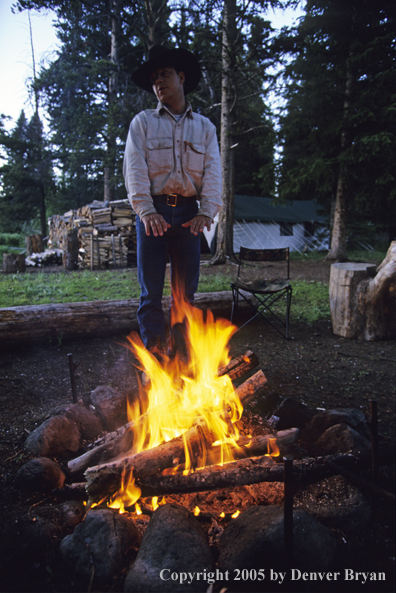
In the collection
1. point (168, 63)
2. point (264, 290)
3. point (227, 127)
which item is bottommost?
point (264, 290)

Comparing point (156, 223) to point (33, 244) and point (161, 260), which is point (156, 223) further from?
point (33, 244)

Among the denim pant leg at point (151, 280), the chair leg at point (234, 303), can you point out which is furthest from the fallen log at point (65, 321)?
the denim pant leg at point (151, 280)

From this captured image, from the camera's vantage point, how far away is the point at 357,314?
454cm

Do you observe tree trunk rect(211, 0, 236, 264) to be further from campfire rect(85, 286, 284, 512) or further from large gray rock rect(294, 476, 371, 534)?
large gray rock rect(294, 476, 371, 534)

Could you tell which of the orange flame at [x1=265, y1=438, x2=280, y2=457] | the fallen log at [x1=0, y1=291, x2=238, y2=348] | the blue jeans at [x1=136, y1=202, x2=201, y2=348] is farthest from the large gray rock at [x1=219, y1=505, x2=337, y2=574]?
the fallen log at [x1=0, y1=291, x2=238, y2=348]

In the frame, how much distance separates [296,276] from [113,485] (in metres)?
9.09

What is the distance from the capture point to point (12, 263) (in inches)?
420

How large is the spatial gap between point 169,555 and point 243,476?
1.62 feet

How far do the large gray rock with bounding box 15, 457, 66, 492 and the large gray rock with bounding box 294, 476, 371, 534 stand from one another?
3.98 ft

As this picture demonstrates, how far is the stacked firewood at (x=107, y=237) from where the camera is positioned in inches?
465

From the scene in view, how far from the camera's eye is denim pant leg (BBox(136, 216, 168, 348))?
3.00 m

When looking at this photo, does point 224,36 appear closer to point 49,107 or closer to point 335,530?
point 335,530

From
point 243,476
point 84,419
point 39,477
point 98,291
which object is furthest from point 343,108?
point 39,477

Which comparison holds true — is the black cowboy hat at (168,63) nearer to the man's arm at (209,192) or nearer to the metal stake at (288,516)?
the man's arm at (209,192)
